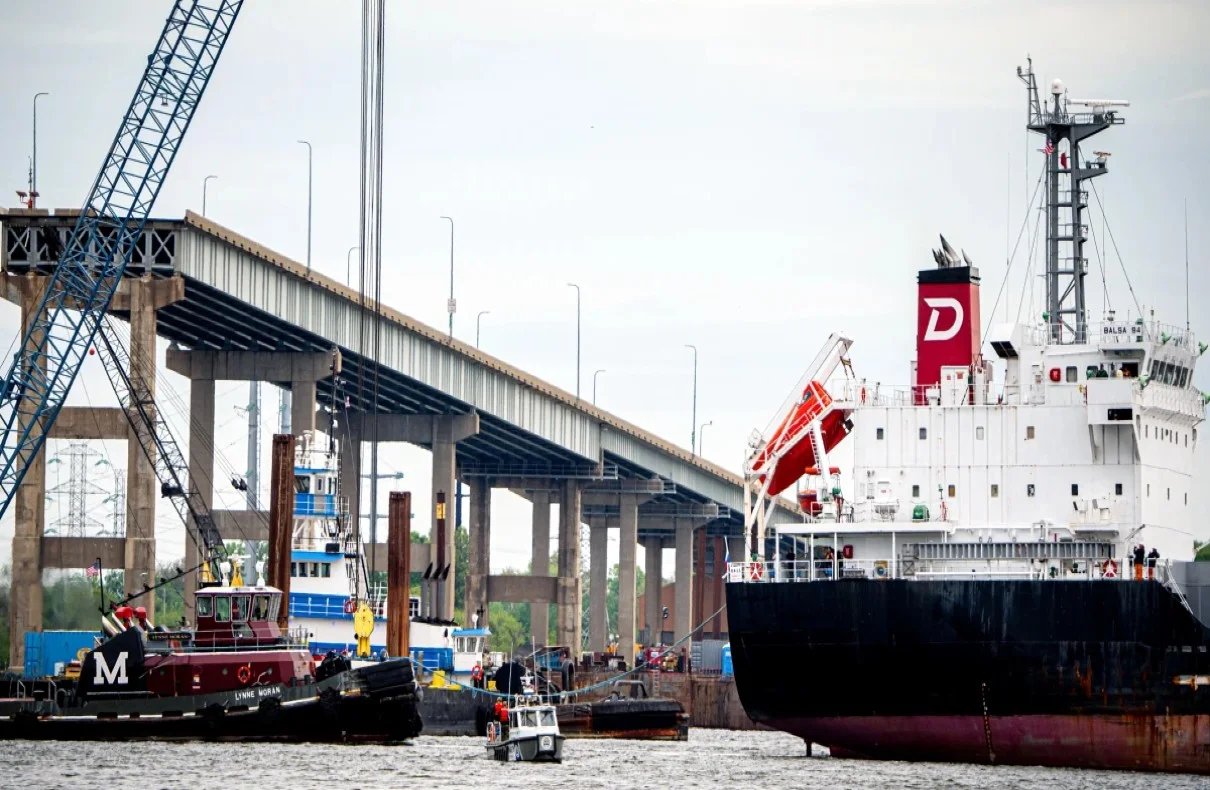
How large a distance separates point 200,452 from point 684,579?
76856 mm

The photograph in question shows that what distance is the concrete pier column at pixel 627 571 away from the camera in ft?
554

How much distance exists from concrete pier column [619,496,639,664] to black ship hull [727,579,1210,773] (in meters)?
97.3

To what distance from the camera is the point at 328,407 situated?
131 meters

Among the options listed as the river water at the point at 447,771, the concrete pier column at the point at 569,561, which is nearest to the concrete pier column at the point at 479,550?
the concrete pier column at the point at 569,561

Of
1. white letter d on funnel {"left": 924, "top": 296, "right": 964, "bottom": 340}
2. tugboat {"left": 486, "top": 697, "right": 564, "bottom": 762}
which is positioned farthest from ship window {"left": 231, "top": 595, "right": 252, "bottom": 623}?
white letter d on funnel {"left": 924, "top": 296, "right": 964, "bottom": 340}

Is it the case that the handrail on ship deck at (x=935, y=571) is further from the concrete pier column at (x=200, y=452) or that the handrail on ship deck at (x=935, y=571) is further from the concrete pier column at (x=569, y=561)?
the concrete pier column at (x=569, y=561)

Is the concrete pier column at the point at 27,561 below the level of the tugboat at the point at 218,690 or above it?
above

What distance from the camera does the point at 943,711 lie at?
6894cm

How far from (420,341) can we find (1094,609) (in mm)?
63644

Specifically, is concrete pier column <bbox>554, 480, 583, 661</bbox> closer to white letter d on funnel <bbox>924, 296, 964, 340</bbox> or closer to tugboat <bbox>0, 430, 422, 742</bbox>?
white letter d on funnel <bbox>924, 296, 964, 340</bbox>

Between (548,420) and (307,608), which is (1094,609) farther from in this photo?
(548,420)

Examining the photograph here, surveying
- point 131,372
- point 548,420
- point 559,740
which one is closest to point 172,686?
point 559,740

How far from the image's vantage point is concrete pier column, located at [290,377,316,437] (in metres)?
118

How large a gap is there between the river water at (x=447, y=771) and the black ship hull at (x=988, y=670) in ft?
3.02
